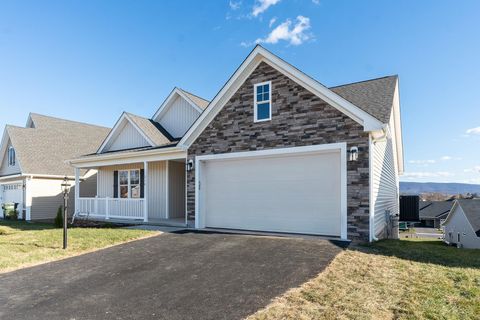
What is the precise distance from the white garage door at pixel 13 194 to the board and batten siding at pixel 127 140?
349 inches

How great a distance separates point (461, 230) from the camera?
36438 millimetres

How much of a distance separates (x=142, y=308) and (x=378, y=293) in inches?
150

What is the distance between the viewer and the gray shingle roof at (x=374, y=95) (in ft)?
32.2

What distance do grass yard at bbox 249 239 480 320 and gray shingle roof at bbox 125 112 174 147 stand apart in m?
11.1

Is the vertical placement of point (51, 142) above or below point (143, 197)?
above

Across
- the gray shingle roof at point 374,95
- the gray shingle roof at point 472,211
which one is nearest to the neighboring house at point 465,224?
the gray shingle roof at point 472,211

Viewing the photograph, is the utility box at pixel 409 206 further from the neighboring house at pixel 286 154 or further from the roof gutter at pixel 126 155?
the roof gutter at pixel 126 155

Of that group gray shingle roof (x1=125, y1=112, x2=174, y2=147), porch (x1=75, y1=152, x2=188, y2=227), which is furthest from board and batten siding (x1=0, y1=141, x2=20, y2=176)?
gray shingle roof (x1=125, y1=112, x2=174, y2=147)

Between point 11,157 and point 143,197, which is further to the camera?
point 11,157

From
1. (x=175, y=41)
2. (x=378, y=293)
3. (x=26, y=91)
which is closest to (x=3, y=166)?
(x=26, y=91)

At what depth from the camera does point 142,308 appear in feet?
15.7

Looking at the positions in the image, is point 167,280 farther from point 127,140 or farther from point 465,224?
point 465,224

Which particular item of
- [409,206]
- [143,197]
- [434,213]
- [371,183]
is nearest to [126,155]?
[143,197]

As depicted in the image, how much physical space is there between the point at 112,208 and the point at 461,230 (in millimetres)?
39298
